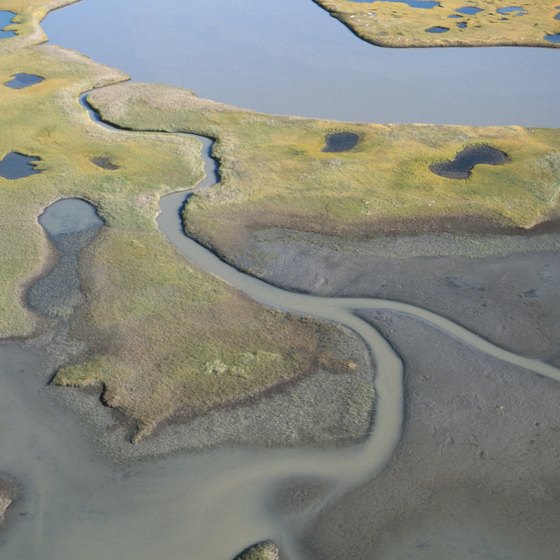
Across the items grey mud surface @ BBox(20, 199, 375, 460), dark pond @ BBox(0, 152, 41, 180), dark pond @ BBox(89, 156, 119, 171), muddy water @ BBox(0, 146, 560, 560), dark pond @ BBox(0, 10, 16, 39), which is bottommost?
dark pond @ BBox(0, 10, 16, 39)

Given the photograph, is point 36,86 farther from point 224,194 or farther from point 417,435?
point 417,435

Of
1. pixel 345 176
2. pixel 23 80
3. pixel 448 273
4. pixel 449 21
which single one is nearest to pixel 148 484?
pixel 448 273

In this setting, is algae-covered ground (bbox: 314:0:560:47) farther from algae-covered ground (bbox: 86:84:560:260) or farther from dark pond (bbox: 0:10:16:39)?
dark pond (bbox: 0:10:16:39)

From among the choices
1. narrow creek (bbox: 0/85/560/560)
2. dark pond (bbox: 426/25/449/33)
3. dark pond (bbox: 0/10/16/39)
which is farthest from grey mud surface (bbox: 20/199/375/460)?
dark pond (bbox: 426/25/449/33)

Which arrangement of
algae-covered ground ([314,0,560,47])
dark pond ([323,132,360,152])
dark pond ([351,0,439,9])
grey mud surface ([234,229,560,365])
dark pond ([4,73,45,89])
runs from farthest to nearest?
dark pond ([351,0,439,9]), algae-covered ground ([314,0,560,47]), dark pond ([4,73,45,89]), dark pond ([323,132,360,152]), grey mud surface ([234,229,560,365])

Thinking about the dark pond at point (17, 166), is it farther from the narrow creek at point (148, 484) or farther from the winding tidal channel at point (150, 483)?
the narrow creek at point (148, 484)

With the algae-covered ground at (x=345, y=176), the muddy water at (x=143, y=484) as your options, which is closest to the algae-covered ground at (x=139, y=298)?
the muddy water at (x=143, y=484)

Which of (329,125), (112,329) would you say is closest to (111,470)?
(112,329)
